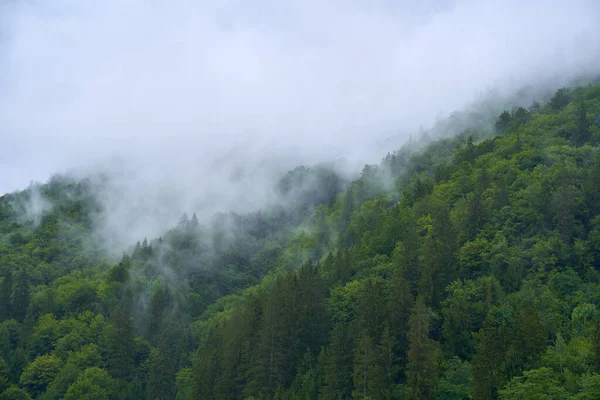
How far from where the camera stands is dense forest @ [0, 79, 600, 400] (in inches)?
2127

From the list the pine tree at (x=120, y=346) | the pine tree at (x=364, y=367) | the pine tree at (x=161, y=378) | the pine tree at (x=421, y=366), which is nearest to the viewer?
the pine tree at (x=421, y=366)

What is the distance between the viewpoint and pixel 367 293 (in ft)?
205

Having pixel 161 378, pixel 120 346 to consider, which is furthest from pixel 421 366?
pixel 120 346

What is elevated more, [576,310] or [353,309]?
[353,309]

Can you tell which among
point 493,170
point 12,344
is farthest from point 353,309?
point 12,344

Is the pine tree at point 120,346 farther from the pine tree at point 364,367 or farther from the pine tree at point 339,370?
the pine tree at point 364,367

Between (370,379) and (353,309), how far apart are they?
13.5 metres

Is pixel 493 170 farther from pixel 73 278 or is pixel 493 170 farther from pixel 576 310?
pixel 73 278

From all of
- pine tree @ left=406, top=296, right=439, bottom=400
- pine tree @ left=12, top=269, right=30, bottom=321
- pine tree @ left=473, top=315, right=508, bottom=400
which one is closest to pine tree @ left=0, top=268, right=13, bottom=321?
pine tree @ left=12, top=269, right=30, bottom=321

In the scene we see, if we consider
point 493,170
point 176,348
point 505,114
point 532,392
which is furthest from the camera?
point 505,114

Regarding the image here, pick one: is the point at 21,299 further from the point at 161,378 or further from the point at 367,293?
the point at 367,293

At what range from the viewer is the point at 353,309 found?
6788cm

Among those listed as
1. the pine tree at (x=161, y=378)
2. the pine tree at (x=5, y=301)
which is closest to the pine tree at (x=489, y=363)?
the pine tree at (x=161, y=378)

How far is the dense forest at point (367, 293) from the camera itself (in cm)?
5403
